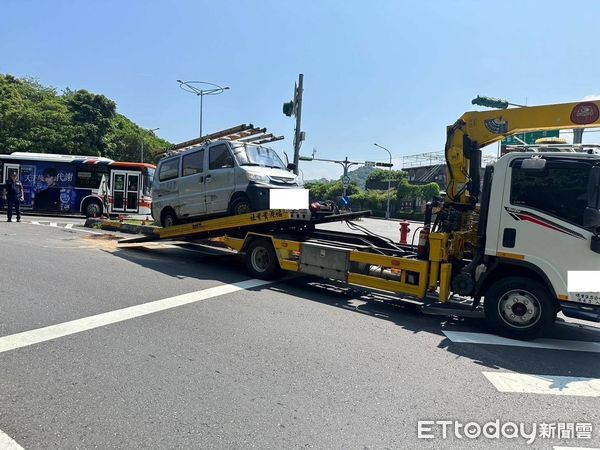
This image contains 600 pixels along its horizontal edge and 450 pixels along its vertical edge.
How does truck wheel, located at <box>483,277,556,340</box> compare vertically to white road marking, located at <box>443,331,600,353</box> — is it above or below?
above

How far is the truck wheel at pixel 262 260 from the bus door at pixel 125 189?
13.8 m

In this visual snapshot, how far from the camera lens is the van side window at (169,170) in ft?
33.5

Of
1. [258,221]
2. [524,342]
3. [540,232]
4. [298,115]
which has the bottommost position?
[524,342]

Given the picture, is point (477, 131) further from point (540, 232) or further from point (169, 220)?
point (169, 220)

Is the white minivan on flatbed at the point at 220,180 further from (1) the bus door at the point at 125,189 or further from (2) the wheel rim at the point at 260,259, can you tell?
(1) the bus door at the point at 125,189

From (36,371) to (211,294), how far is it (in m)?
3.17

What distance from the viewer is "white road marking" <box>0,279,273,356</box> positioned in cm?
434

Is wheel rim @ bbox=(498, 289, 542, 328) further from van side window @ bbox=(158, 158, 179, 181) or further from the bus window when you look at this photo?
the bus window

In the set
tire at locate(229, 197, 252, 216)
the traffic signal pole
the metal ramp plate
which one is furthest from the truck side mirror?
the traffic signal pole

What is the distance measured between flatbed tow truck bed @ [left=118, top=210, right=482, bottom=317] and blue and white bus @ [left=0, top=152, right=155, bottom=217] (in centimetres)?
1161

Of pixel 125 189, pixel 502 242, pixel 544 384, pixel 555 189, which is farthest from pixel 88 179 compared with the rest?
pixel 544 384

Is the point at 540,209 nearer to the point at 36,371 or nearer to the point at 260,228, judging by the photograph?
the point at 260,228

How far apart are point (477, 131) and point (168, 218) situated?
24.4 ft

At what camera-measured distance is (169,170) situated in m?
10.4
